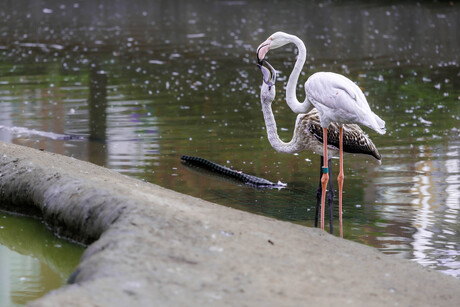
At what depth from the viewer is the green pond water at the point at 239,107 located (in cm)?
762

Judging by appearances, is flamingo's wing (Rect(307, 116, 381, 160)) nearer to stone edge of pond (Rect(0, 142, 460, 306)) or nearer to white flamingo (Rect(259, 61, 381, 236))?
white flamingo (Rect(259, 61, 381, 236))

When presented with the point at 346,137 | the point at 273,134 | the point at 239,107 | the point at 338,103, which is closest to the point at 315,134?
the point at 346,137

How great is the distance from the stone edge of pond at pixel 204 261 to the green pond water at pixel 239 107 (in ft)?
1.69

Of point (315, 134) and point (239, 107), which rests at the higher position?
point (315, 134)

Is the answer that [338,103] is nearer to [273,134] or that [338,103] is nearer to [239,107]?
[273,134]

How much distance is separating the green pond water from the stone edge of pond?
0.51 m

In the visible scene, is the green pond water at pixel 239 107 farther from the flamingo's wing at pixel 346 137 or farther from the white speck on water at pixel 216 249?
the white speck on water at pixel 216 249

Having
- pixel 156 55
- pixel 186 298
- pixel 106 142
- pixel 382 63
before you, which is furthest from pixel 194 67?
pixel 186 298

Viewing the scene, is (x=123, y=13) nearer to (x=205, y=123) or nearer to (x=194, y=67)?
(x=194, y=67)

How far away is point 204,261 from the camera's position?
4855mm

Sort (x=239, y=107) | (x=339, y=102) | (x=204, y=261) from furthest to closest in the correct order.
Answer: (x=239, y=107), (x=339, y=102), (x=204, y=261)

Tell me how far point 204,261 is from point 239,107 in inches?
317

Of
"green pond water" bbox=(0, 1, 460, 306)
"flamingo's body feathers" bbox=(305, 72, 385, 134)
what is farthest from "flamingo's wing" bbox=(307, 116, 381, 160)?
"green pond water" bbox=(0, 1, 460, 306)

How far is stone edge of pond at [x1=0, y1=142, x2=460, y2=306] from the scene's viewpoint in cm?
439
